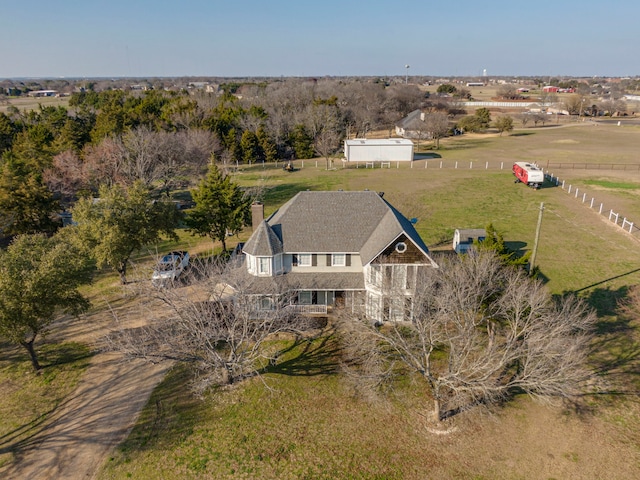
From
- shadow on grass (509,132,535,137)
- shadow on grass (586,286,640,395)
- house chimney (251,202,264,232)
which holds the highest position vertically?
house chimney (251,202,264,232)

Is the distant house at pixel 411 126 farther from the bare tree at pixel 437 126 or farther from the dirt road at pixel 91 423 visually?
the dirt road at pixel 91 423

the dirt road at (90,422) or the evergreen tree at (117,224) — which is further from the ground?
the evergreen tree at (117,224)

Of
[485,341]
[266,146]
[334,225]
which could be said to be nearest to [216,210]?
[334,225]

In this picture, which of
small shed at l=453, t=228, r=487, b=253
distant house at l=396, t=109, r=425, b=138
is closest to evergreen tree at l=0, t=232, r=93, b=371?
small shed at l=453, t=228, r=487, b=253

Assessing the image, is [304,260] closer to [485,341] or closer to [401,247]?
[401,247]

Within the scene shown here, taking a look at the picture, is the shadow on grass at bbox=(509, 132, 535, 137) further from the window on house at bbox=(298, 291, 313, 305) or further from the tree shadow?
the window on house at bbox=(298, 291, 313, 305)

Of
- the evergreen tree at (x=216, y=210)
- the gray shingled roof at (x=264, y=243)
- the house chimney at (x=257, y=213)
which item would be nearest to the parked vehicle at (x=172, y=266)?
the evergreen tree at (x=216, y=210)
